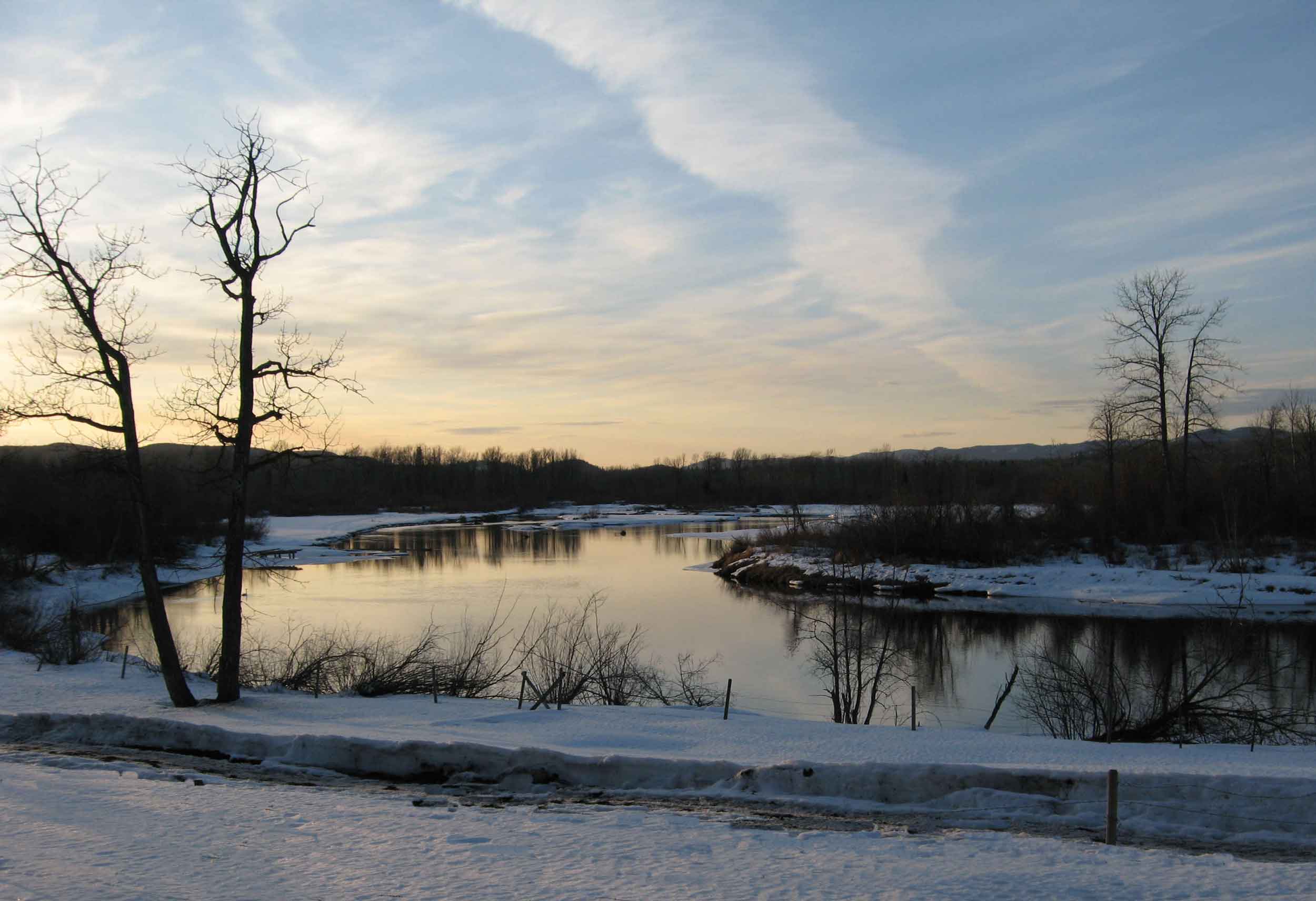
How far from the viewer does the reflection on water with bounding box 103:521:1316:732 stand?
75.0 ft

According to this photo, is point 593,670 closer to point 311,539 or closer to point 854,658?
point 854,658

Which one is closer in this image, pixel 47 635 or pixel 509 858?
pixel 509 858

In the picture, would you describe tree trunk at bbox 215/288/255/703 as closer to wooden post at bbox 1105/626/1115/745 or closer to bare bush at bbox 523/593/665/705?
bare bush at bbox 523/593/665/705

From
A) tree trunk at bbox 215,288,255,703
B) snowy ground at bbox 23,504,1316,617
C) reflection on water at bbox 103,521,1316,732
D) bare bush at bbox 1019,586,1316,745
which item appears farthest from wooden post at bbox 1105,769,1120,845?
snowy ground at bbox 23,504,1316,617

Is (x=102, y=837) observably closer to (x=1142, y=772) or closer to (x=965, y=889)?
(x=965, y=889)

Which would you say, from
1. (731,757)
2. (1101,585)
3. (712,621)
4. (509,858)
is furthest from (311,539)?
(509,858)

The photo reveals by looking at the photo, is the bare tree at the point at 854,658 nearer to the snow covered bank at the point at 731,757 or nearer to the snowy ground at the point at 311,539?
the snow covered bank at the point at 731,757

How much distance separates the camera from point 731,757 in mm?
12133

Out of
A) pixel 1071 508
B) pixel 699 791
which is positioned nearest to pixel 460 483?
pixel 1071 508

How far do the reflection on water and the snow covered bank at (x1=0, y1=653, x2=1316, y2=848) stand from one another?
3507mm

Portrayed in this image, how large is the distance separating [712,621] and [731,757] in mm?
20677

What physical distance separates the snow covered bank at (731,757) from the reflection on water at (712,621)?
3.51 m

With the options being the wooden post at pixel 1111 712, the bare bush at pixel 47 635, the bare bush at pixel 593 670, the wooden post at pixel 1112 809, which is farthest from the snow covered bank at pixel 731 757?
the bare bush at pixel 47 635

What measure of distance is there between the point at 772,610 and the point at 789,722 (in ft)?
68.3
